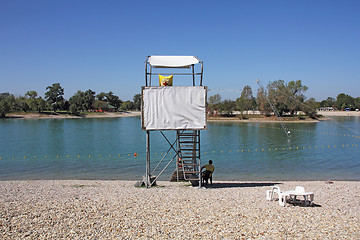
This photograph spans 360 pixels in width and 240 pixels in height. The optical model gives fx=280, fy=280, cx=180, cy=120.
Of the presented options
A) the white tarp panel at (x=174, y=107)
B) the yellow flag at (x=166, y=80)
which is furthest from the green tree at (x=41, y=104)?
the white tarp panel at (x=174, y=107)

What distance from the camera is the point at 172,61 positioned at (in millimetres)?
16609

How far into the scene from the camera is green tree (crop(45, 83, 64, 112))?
16050 centimetres

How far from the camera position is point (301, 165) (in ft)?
98.1

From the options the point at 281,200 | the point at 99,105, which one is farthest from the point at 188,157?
the point at 99,105

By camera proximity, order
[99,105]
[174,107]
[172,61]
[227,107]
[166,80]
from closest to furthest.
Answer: [174,107] < [166,80] < [172,61] < [227,107] < [99,105]

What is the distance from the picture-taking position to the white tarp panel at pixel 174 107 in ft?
50.4

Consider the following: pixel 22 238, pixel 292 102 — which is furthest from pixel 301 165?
pixel 292 102

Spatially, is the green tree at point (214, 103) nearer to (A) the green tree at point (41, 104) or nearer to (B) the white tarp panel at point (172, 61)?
(A) the green tree at point (41, 104)

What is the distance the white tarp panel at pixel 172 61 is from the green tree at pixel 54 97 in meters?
159

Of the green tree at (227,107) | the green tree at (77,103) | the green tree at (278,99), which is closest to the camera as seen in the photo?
the green tree at (278,99)

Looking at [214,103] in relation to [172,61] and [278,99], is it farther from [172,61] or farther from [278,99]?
[172,61]

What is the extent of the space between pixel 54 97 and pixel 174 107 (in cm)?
16491

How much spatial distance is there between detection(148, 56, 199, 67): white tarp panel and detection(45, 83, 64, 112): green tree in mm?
158748

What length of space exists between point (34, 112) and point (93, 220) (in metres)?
160
